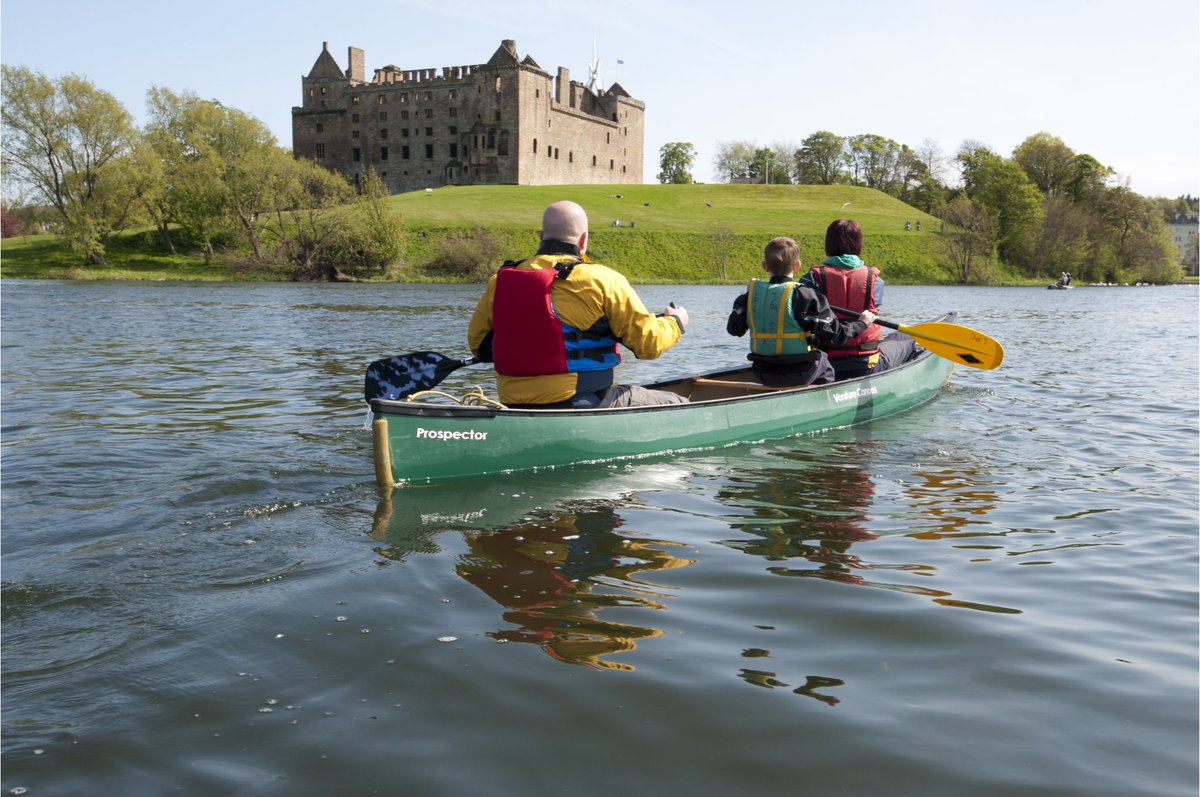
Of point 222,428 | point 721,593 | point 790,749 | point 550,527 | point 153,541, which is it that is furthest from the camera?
point 222,428

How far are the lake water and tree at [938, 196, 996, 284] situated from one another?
5402cm

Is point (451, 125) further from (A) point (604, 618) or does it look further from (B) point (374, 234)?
(A) point (604, 618)

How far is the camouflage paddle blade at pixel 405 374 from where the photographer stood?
704cm

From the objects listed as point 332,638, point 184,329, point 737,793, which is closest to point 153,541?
point 332,638

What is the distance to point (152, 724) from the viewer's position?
3229mm

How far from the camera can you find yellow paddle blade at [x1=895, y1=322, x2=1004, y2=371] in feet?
33.2

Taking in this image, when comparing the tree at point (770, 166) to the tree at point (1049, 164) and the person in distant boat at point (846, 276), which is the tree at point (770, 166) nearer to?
the tree at point (1049, 164)

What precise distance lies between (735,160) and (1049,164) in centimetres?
4544

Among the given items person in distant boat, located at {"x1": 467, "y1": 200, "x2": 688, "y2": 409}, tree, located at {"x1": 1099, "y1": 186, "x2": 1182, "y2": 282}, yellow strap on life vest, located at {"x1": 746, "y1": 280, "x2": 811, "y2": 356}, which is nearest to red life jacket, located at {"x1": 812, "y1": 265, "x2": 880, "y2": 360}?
yellow strap on life vest, located at {"x1": 746, "y1": 280, "x2": 811, "y2": 356}

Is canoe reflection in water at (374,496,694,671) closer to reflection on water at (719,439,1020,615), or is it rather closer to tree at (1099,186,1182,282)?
reflection on water at (719,439,1020,615)

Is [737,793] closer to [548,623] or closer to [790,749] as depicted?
[790,749]

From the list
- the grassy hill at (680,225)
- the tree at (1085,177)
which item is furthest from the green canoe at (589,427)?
the tree at (1085,177)

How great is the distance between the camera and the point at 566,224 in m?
6.31

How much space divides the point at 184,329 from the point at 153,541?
1589 centimetres
